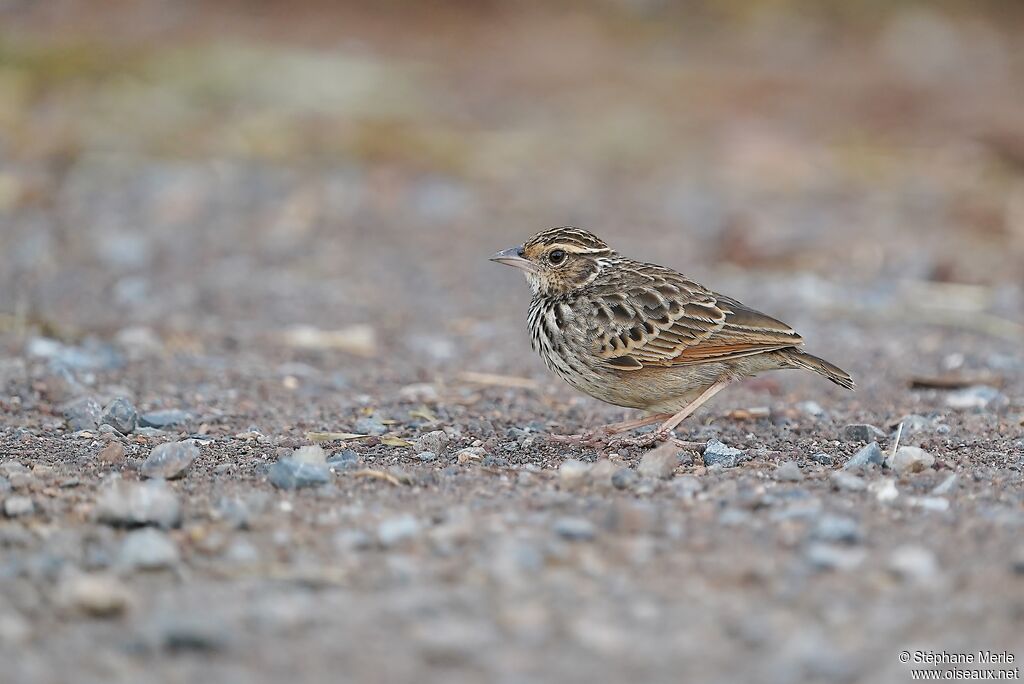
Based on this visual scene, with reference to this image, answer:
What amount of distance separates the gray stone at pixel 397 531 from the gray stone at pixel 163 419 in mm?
2289

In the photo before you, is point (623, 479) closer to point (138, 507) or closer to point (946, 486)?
point (946, 486)

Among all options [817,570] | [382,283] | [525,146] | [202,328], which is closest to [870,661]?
[817,570]

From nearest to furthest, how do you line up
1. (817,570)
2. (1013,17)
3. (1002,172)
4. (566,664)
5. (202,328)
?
1. (566,664)
2. (817,570)
3. (202,328)
4. (1002,172)
5. (1013,17)

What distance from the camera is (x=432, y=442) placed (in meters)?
6.00

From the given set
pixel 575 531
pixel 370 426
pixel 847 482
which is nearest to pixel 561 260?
pixel 370 426

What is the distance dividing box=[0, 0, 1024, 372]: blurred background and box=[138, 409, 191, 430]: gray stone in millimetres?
1989

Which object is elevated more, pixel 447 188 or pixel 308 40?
pixel 308 40

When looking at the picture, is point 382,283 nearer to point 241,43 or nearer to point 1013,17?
point 241,43

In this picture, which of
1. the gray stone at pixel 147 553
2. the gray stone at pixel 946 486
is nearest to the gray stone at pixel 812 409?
the gray stone at pixel 946 486

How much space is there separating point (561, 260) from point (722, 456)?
170cm

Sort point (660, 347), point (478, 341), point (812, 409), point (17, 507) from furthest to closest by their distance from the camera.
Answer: point (478, 341), point (812, 409), point (660, 347), point (17, 507)

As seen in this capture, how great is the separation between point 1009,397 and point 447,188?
23.9 ft

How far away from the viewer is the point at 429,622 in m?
3.69

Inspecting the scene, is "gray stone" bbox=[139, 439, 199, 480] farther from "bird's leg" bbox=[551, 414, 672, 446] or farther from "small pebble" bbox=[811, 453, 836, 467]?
"small pebble" bbox=[811, 453, 836, 467]
